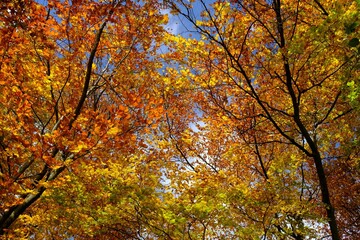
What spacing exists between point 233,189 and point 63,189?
187 inches

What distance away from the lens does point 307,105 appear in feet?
35.3

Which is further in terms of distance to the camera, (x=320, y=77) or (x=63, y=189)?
(x=320, y=77)

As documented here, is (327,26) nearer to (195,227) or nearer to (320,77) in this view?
(320,77)

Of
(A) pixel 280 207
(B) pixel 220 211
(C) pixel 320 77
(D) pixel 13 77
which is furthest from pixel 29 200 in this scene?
(C) pixel 320 77

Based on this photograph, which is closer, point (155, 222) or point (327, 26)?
point (327, 26)

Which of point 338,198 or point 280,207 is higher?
point 338,198

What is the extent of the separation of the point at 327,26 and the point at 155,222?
573 cm

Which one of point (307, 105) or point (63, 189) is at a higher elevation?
point (307, 105)

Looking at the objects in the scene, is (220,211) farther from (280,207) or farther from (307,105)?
(307,105)

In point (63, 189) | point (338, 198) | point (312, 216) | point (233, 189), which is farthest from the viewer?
point (338, 198)

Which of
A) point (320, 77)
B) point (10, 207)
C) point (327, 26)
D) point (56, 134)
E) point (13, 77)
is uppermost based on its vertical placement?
point (320, 77)

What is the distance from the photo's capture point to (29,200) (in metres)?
5.65

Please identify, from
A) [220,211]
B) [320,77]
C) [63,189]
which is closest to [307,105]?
[320,77]

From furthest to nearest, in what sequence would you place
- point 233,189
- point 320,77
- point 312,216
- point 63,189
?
1. point 320,77
2. point 63,189
3. point 233,189
4. point 312,216
